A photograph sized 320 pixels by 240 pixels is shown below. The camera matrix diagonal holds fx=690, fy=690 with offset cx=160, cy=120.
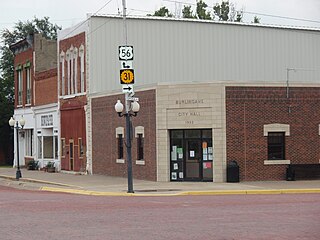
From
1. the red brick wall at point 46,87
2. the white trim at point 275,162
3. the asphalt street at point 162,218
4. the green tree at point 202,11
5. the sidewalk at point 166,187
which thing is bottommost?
the sidewalk at point 166,187

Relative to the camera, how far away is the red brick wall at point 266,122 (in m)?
32.4

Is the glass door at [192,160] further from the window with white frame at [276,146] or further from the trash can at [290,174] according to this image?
the trash can at [290,174]

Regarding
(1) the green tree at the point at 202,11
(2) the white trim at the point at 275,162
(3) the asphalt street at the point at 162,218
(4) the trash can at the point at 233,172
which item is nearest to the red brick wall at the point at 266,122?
(2) the white trim at the point at 275,162

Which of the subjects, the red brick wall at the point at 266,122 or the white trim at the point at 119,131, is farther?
the white trim at the point at 119,131

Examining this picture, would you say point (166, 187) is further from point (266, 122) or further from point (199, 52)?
point (199, 52)

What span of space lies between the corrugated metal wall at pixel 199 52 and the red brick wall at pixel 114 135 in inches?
105

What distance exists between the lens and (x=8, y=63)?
7794 centimetres

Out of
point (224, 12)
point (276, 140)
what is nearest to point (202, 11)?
point (224, 12)

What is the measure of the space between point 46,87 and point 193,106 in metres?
19.3

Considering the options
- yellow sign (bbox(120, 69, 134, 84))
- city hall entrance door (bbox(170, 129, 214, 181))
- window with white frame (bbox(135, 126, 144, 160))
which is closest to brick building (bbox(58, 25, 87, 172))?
window with white frame (bbox(135, 126, 144, 160))

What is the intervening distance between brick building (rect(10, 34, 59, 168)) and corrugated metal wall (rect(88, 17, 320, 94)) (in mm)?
6954

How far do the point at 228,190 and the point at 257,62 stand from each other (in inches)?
751

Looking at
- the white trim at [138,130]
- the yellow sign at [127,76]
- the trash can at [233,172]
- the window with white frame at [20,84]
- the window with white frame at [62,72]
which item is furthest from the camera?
the window with white frame at [20,84]

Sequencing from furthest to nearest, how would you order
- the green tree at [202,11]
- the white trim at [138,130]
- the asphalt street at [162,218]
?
the green tree at [202,11] → the white trim at [138,130] → the asphalt street at [162,218]
